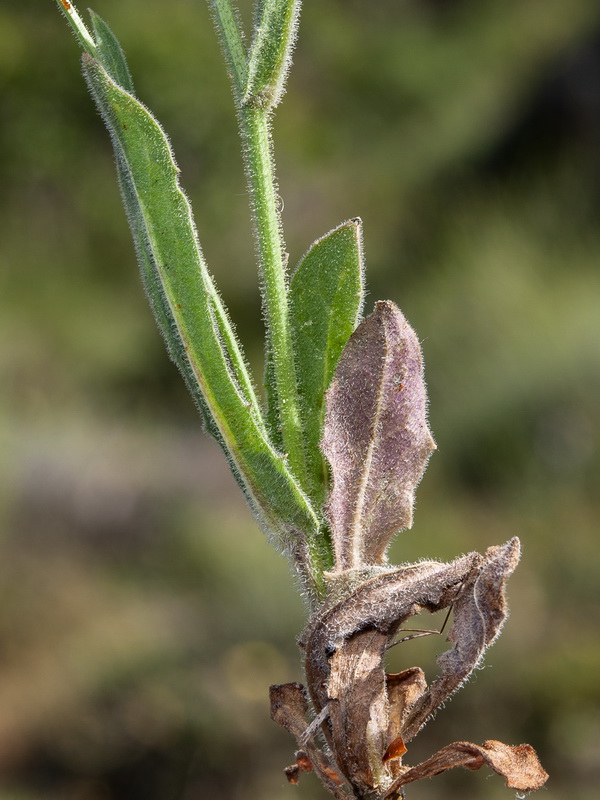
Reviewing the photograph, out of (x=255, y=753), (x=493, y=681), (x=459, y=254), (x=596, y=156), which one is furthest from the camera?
(x=596, y=156)

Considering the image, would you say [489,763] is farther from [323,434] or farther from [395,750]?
[323,434]

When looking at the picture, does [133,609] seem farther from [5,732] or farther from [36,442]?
[36,442]

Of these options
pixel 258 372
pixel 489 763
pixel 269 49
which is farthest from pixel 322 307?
pixel 258 372

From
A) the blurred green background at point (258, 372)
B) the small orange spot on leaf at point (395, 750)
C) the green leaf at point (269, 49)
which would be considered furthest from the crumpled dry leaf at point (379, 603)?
the blurred green background at point (258, 372)

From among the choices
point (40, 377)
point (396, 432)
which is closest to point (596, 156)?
point (40, 377)

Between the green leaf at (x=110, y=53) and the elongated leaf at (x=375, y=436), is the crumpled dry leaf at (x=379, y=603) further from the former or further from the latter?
the green leaf at (x=110, y=53)

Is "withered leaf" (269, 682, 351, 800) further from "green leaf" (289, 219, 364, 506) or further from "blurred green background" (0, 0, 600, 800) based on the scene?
"blurred green background" (0, 0, 600, 800)

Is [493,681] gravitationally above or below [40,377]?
below

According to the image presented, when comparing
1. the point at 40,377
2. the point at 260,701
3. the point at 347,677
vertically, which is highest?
the point at 40,377
